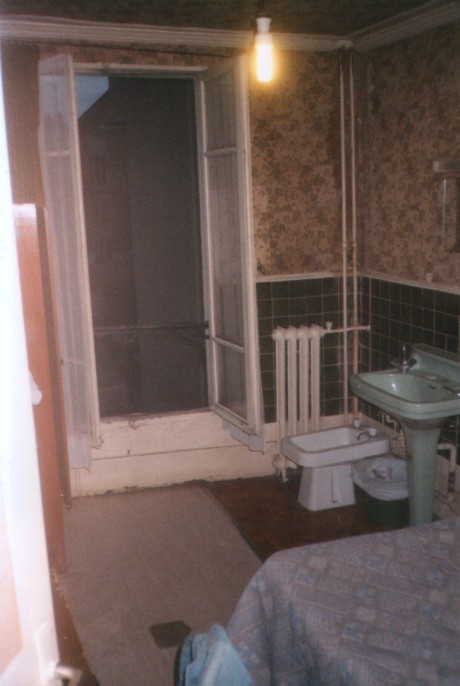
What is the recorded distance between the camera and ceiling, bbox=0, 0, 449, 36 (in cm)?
350

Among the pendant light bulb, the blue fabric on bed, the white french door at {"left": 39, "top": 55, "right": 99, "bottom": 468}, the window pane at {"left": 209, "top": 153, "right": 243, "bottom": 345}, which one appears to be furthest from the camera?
the window pane at {"left": 209, "top": 153, "right": 243, "bottom": 345}

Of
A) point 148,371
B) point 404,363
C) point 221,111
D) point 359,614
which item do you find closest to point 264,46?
point 221,111

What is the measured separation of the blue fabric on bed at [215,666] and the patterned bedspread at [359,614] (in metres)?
0.41

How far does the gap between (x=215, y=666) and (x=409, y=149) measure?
3.39 meters

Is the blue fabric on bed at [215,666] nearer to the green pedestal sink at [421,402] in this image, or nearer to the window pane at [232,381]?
the green pedestal sink at [421,402]

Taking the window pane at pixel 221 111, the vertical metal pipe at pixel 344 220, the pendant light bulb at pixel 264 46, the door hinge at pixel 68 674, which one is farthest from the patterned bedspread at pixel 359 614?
the window pane at pixel 221 111

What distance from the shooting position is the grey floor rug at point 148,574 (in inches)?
118

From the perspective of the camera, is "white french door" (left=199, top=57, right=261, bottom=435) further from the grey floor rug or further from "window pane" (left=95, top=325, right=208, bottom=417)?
"window pane" (left=95, top=325, right=208, bottom=417)

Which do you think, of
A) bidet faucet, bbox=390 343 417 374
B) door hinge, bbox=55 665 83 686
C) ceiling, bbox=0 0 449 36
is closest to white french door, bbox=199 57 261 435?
ceiling, bbox=0 0 449 36

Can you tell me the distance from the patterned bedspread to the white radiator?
2.09 m

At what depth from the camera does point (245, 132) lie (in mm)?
3873

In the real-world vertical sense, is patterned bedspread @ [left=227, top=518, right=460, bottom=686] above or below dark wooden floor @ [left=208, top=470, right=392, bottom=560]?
above

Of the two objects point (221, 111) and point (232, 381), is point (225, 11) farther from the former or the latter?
point (232, 381)

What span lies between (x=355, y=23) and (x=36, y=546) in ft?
13.1
